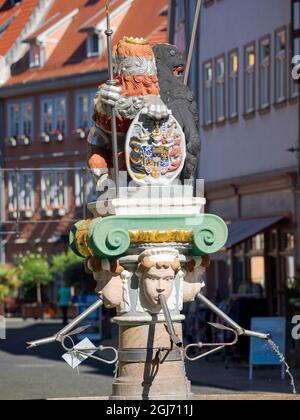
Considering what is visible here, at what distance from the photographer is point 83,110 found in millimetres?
81062

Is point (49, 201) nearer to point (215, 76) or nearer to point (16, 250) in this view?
point (16, 250)

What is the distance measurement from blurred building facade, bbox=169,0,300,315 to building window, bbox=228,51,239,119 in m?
0.02

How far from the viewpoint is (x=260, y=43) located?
41094 mm

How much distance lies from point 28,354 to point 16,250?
46.5 m

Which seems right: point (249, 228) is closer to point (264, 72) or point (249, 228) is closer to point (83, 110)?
point (264, 72)

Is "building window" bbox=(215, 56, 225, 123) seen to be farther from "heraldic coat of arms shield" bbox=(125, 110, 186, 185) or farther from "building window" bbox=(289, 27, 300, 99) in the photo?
"heraldic coat of arms shield" bbox=(125, 110, 186, 185)

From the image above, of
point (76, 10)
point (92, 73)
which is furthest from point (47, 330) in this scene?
point (76, 10)

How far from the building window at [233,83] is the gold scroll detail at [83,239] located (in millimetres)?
31133

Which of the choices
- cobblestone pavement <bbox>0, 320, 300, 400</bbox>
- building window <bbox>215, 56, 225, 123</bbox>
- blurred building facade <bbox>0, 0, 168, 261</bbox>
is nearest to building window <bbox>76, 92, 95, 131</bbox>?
blurred building facade <bbox>0, 0, 168, 261</bbox>

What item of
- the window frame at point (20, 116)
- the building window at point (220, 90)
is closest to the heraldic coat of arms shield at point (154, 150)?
the building window at point (220, 90)

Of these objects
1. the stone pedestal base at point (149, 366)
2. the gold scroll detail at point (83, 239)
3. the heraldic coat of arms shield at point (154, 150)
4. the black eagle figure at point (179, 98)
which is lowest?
the stone pedestal base at point (149, 366)

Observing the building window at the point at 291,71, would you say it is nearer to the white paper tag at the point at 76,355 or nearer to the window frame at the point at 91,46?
the white paper tag at the point at 76,355

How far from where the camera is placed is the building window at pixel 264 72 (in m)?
40.5

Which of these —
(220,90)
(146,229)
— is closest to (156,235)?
(146,229)
